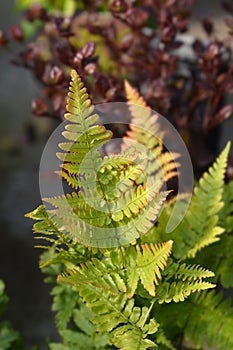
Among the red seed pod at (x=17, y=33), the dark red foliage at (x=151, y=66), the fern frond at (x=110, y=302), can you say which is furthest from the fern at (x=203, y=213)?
the red seed pod at (x=17, y=33)

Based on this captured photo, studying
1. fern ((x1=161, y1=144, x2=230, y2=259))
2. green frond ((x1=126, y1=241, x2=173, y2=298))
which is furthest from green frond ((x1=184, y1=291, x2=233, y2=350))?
green frond ((x1=126, y1=241, x2=173, y2=298))

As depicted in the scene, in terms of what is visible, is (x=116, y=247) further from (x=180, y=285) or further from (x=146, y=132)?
(x=146, y=132)

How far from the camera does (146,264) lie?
112 cm

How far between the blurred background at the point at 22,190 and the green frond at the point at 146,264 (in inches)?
43.0

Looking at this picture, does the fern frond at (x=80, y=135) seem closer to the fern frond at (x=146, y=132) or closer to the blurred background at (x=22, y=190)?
the fern frond at (x=146, y=132)

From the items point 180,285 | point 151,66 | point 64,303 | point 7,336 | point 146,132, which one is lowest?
point 7,336

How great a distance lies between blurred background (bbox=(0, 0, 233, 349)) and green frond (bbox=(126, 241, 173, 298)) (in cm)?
109

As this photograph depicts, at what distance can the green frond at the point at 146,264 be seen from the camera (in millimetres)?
1075

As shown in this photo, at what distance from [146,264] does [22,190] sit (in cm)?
182

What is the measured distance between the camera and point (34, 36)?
3.75m

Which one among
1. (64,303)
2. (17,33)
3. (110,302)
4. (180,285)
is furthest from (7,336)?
(17,33)

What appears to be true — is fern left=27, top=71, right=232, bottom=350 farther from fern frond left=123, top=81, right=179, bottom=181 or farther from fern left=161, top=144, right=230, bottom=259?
fern frond left=123, top=81, right=179, bottom=181

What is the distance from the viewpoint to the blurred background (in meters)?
2.27

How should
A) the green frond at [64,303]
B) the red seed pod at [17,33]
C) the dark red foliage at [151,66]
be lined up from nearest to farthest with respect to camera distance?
the green frond at [64,303] < the dark red foliage at [151,66] < the red seed pod at [17,33]
